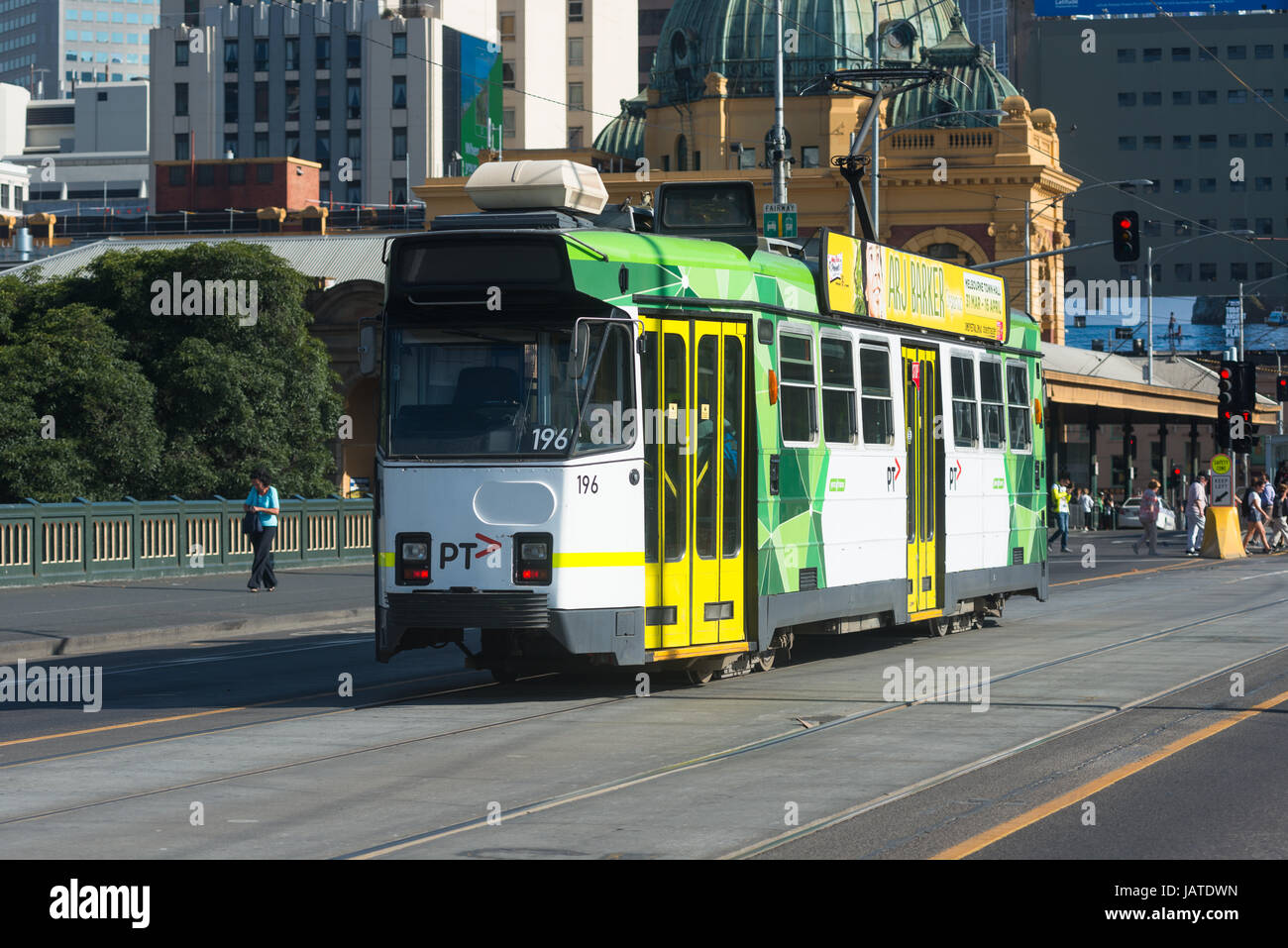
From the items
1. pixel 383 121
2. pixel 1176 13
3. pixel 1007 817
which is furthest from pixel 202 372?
pixel 1176 13

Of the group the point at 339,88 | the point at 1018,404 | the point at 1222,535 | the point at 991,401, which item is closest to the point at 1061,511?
the point at 1222,535

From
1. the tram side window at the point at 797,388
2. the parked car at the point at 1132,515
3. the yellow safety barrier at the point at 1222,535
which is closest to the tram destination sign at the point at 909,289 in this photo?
the tram side window at the point at 797,388

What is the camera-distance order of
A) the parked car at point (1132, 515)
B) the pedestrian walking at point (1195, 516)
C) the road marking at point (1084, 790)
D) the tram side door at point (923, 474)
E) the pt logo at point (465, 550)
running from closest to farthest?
the road marking at point (1084, 790)
the pt logo at point (465, 550)
the tram side door at point (923, 474)
the pedestrian walking at point (1195, 516)
the parked car at point (1132, 515)

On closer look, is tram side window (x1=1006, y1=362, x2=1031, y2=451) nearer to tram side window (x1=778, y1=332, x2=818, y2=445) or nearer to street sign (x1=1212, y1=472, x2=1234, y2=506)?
tram side window (x1=778, y1=332, x2=818, y2=445)

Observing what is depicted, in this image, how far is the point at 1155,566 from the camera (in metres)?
34.0

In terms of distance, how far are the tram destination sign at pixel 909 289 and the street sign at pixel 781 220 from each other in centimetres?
1010

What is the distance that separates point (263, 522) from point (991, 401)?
37.9 feet

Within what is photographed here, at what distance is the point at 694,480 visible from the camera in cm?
1366

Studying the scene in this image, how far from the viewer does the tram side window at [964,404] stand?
59.4ft

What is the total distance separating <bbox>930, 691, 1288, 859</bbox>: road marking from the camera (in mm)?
8148

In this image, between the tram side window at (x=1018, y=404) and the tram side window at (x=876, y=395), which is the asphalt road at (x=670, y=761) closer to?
the tram side window at (x=876, y=395)

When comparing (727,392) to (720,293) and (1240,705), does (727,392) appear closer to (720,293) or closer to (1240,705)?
(720,293)

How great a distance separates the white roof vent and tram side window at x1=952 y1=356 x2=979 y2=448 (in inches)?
200

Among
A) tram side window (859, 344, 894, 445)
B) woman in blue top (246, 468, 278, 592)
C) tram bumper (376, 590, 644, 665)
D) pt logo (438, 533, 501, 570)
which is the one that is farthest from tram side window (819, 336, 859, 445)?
woman in blue top (246, 468, 278, 592)
